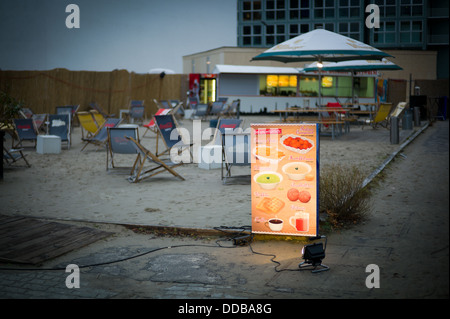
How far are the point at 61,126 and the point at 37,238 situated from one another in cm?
827

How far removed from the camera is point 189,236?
5.47m

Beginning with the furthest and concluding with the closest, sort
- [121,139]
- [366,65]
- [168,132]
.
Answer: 1. [366,65]
2. [168,132]
3. [121,139]

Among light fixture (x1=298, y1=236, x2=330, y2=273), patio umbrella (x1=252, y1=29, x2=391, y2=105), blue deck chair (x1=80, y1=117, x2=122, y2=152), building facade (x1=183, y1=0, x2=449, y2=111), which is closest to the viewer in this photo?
light fixture (x1=298, y1=236, x2=330, y2=273)

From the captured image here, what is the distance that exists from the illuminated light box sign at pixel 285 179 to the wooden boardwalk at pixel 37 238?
166 centimetres

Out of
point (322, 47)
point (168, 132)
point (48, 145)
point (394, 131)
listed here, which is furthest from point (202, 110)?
point (168, 132)

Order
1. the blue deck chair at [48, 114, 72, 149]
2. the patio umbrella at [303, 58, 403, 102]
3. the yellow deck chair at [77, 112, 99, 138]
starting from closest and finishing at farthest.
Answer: the blue deck chair at [48, 114, 72, 149] → the yellow deck chair at [77, 112, 99, 138] → the patio umbrella at [303, 58, 403, 102]

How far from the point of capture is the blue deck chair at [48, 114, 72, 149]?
42.8 feet

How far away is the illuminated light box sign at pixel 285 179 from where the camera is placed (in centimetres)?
502

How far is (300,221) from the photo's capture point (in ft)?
16.8

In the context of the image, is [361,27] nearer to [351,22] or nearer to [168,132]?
[351,22]

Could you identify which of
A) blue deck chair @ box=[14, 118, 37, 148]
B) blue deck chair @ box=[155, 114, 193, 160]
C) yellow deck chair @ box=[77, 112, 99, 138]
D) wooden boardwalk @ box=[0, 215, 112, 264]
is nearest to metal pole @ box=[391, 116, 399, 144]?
blue deck chair @ box=[155, 114, 193, 160]

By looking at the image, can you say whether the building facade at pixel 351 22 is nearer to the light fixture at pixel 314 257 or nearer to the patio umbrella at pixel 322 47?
the patio umbrella at pixel 322 47

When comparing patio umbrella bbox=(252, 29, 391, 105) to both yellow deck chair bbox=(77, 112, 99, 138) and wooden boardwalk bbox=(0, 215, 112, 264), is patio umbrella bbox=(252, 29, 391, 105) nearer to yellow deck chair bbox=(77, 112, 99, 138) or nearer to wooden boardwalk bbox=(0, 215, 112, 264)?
yellow deck chair bbox=(77, 112, 99, 138)

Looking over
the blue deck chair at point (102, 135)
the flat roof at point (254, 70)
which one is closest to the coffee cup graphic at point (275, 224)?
the blue deck chair at point (102, 135)
